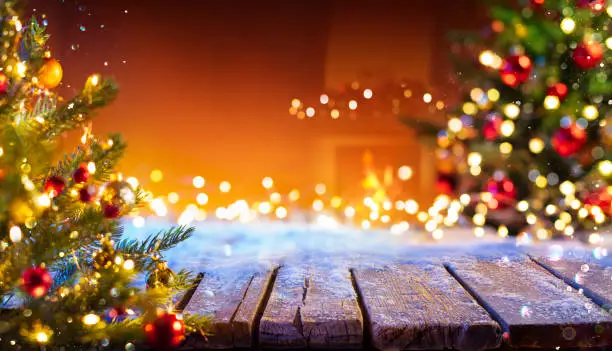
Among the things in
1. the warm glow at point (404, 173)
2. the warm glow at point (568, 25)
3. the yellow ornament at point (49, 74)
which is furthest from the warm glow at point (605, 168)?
the yellow ornament at point (49, 74)

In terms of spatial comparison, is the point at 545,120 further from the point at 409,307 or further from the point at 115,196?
the point at 115,196

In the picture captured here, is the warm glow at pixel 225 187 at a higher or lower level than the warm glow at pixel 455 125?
lower

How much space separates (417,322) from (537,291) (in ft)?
1.57

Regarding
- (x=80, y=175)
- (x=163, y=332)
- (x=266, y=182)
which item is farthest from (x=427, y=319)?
(x=266, y=182)

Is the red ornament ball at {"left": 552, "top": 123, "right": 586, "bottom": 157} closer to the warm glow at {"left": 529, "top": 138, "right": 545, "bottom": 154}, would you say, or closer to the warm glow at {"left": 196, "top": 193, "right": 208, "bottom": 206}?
the warm glow at {"left": 529, "top": 138, "right": 545, "bottom": 154}

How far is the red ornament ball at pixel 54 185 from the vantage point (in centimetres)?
141

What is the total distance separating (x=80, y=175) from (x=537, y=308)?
119 cm

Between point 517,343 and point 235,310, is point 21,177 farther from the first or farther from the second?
point 517,343

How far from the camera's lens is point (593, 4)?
2.60 metres

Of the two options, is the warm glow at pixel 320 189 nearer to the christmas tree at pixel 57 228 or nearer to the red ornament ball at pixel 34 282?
the christmas tree at pixel 57 228

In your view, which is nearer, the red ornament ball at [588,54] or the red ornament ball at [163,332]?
the red ornament ball at [163,332]

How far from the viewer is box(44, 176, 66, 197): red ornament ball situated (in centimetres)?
141

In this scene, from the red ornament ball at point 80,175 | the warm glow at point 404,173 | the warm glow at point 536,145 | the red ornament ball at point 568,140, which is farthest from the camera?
the warm glow at point 404,173

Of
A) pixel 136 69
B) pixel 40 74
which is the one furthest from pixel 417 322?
pixel 136 69
